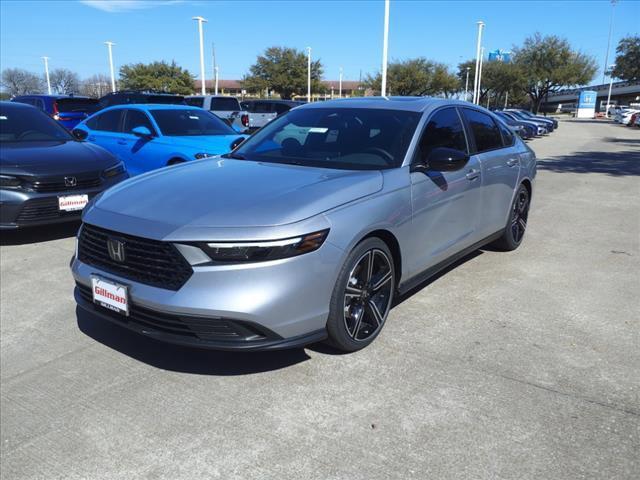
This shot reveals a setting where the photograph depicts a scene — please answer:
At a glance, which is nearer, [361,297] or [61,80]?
[361,297]

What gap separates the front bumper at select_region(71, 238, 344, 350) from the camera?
2807mm

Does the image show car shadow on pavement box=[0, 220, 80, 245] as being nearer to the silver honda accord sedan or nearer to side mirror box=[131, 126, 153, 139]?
side mirror box=[131, 126, 153, 139]

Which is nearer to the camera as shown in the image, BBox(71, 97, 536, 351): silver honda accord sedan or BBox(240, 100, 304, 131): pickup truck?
BBox(71, 97, 536, 351): silver honda accord sedan

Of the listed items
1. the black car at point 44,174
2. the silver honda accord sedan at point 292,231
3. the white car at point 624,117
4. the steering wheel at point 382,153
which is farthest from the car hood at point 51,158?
the white car at point 624,117

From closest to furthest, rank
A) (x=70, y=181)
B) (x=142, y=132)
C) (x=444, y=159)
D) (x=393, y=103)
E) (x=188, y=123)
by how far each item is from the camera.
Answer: (x=444, y=159) → (x=393, y=103) → (x=70, y=181) → (x=142, y=132) → (x=188, y=123)

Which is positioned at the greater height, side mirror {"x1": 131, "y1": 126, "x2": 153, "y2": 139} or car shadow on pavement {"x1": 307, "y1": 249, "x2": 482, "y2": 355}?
side mirror {"x1": 131, "y1": 126, "x2": 153, "y2": 139}

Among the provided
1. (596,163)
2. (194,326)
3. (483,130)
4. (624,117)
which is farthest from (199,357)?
(624,117)

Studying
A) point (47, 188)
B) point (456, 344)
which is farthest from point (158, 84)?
point (456, 344)

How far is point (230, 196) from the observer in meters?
3.23

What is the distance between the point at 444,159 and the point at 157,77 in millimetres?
59827

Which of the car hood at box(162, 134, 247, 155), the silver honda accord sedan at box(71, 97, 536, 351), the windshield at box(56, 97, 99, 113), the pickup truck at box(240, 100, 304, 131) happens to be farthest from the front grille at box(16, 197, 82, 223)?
the pickup truck at box(240, 100, 304, 131)

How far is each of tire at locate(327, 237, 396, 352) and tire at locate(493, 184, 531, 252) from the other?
8.30 ft

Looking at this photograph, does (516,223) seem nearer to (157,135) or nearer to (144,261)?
(144,261)

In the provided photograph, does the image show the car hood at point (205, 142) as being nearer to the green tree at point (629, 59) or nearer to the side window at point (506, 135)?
the side window at point (506, 135)
